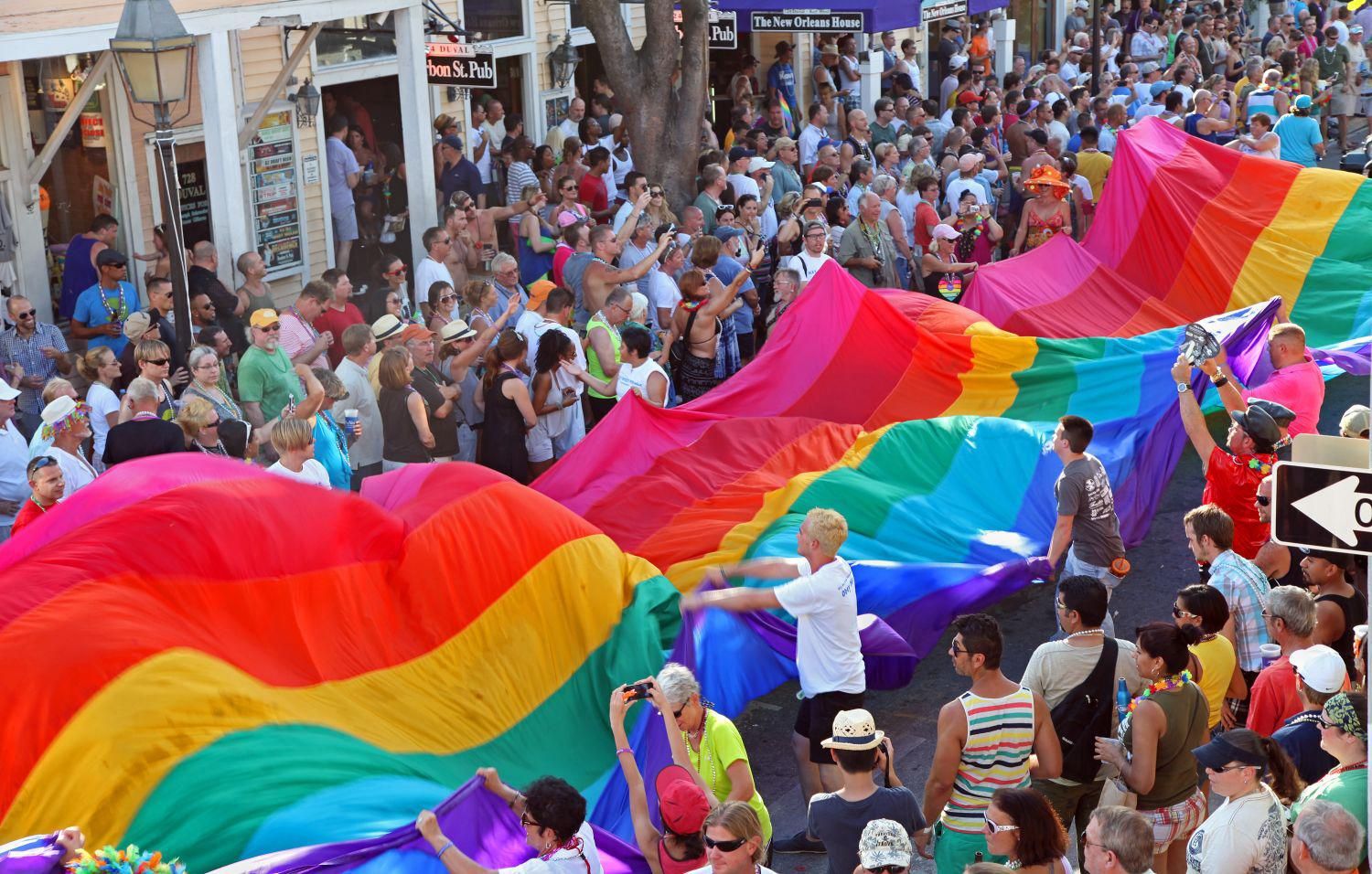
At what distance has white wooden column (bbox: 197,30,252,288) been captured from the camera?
479 inches

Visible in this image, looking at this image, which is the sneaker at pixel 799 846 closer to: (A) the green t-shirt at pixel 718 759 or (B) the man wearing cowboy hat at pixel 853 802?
(A) the green t-shirt at pixel 718 759

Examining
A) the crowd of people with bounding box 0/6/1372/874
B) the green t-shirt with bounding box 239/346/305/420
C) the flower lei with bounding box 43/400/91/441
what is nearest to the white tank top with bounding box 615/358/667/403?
the crowd of people with bounding box 0/6/1372/874

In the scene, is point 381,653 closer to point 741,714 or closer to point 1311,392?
point 741,714

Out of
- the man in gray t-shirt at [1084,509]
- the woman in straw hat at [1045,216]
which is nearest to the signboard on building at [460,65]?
the woman in straw hat at [1045,216]

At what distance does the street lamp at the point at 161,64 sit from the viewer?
932 cm

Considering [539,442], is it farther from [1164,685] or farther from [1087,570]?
[1164,685]

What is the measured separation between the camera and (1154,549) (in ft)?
34.9

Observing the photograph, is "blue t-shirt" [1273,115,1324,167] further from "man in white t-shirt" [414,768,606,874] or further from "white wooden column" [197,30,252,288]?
"man in white t-shirt" [414,768,606,874]

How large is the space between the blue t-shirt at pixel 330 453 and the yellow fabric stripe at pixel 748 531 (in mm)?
2021

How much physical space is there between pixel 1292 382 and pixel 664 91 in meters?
7.79

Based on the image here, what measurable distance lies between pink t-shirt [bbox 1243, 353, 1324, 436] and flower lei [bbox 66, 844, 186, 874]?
665cm

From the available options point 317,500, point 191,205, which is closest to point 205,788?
point 317,500

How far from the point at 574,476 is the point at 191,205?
668 centimetres

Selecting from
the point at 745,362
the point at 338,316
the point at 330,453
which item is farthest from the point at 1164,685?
the point at 745,362
